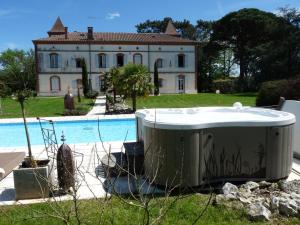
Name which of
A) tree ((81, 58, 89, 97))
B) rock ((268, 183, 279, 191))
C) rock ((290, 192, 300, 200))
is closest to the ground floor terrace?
tree ((81, 58, 89, 97))

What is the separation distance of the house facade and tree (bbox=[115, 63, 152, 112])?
1840 cm

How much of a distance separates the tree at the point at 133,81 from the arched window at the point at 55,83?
2067 cm

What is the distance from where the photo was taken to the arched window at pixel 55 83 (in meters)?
35.0

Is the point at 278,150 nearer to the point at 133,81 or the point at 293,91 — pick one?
the point at 293,91

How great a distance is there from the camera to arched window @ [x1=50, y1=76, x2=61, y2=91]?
115ft

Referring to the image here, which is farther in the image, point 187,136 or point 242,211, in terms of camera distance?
point 187,136

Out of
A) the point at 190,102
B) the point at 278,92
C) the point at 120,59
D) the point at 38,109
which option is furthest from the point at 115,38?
the point at 278,92

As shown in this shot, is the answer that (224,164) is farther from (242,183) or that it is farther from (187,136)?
(187,136)

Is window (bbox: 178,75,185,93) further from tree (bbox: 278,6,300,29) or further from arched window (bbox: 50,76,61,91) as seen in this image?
arched window (bbox: 50,76,61,91)

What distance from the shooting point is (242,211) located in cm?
393

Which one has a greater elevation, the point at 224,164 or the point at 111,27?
the point at 111,27

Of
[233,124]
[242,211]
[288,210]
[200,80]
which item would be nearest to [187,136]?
[233,124]

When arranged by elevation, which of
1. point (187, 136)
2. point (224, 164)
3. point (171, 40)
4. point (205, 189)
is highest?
point (171, 40)

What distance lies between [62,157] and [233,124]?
2687 mm
